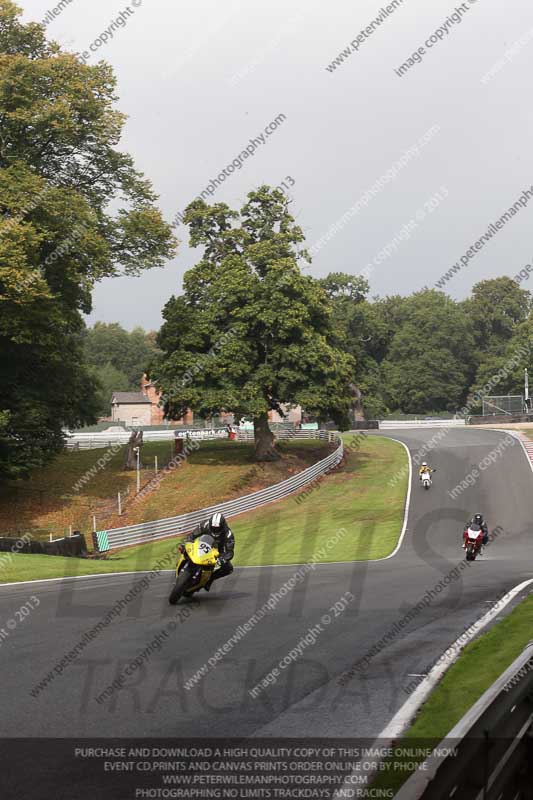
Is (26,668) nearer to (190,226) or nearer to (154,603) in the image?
(154,603)

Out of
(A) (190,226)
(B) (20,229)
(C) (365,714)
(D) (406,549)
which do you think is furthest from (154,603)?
(A) (190,226)

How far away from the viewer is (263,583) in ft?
55.5

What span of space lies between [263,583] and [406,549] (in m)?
12.2

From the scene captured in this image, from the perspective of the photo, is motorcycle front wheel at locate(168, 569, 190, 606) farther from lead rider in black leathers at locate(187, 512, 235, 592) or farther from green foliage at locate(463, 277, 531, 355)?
green foliage at locate(463, 277, 531, 355)

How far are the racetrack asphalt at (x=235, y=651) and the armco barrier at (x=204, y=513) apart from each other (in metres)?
12.6

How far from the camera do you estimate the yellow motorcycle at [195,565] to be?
1287cm

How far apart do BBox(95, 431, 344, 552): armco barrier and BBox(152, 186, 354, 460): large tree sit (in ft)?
10.9

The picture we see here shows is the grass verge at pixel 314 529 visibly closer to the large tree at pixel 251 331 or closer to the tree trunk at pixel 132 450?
the large tree at pixel 251 331

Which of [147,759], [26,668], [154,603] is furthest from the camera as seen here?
[154,603]

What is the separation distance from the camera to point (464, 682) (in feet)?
26.9

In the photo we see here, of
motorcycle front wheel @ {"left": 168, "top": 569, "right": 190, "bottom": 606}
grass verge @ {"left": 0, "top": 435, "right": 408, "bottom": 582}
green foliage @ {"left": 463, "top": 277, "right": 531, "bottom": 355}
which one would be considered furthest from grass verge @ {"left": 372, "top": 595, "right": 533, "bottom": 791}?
green foliage @ {"left": 463, "top": 277, "right": 531, "bottom": 355}

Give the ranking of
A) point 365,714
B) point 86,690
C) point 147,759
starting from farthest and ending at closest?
point 86,690 → point 365,714 → point 147,759

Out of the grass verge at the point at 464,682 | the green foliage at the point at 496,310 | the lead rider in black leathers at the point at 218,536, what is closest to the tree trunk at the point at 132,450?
the lead rider in black leathers at the point at 218,536

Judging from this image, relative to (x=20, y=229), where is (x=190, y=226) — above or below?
above
